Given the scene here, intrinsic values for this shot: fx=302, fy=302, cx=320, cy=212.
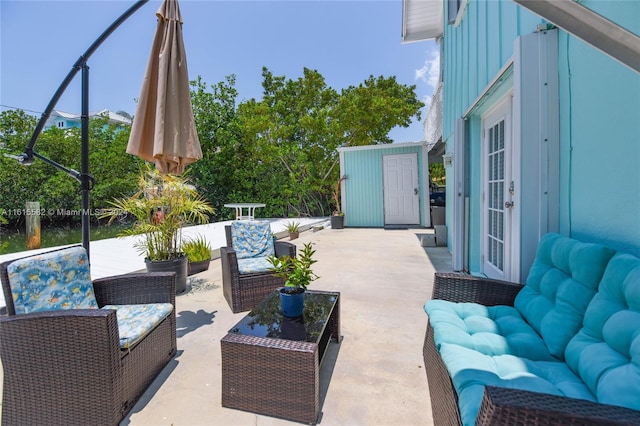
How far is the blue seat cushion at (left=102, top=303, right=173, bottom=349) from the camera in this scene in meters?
1.64

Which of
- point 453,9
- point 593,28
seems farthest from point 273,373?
point 453,9

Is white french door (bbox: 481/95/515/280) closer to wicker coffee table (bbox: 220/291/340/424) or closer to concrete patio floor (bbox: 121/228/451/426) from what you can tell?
concrete patio floor (bbox: 121/228/451/426)

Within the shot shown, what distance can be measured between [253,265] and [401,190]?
22.6 feet

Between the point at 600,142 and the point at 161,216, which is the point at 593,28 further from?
the point at 161,216

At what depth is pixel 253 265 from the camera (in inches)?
126

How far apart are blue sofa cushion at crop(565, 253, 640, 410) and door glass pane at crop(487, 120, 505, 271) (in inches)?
82.1

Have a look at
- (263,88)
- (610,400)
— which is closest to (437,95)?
(610,400)

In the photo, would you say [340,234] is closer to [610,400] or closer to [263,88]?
[610,400]

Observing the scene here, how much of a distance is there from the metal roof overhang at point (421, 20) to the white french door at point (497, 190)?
4.00m

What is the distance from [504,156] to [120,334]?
358 cm

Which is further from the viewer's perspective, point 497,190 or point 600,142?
point 497,190

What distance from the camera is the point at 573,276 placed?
1487mm

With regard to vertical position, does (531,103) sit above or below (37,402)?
above

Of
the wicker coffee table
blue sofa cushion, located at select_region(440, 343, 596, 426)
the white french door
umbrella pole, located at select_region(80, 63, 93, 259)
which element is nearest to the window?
the white french door
